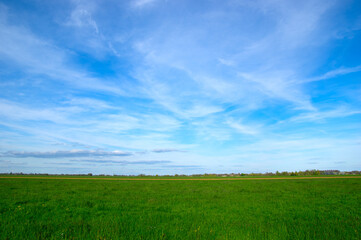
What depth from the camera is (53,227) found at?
8.76 meters

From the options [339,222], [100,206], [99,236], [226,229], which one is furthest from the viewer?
[100,206]

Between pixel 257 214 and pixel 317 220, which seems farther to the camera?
pixel 257 214

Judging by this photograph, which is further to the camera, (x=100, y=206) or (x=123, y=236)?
(x=100, y=206)

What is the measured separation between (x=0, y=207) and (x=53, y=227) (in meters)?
6.50

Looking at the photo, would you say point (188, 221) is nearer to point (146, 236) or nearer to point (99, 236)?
point (146, 236)

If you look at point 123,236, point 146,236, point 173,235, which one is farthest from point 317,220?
point 123,236

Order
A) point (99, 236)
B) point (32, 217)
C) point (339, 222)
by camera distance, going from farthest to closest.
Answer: point (32, 217) < point (339, 222) < point (99, 236)

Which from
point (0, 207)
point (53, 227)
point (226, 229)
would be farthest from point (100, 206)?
point (226, 229)

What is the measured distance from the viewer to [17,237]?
7.61 meters

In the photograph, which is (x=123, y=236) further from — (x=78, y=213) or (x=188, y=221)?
(x=78, y=213)

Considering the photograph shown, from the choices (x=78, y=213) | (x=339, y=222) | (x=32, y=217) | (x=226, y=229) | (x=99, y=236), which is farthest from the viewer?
(x=78, y=213)

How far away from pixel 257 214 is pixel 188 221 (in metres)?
4.25

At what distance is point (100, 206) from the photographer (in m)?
13.3

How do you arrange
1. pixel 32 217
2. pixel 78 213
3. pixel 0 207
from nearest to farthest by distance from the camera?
pixel 32 217
pixel 78 213
pixel 0 207
